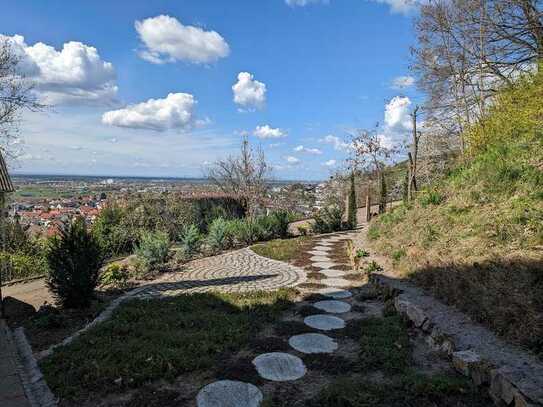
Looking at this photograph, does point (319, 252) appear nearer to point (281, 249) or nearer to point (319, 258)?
point (319, 258)

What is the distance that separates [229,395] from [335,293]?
3404 mm

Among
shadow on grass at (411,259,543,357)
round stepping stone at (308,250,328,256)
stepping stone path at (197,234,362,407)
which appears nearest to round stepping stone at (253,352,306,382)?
stepping stone path at (197,234,362,407)

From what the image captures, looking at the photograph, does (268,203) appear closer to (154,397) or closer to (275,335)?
(275,335)

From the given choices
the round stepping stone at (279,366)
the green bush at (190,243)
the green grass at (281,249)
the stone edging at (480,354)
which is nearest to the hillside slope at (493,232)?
the stone edging at (480,354)

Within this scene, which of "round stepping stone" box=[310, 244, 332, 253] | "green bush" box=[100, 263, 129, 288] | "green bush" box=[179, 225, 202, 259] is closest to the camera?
"green bush" box=[100, 263, 129, 288]

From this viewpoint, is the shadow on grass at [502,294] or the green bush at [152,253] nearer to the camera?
the shadow on grass at [502,294]

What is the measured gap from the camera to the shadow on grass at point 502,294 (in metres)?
3.32

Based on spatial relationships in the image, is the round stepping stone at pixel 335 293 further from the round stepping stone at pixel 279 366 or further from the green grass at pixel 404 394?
the green grass at pixel 404 394

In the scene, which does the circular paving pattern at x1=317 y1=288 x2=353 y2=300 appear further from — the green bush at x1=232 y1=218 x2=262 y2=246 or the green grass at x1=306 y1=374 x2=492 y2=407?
the green bush at x1=232 y1=218 x2=262 y2=246

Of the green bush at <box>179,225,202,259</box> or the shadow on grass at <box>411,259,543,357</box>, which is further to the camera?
the green bush at <box>179,225,202,259</box>

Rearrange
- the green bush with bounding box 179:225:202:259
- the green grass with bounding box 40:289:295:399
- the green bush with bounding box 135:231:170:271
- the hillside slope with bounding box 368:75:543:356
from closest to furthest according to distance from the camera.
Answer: the green grass with bounding box 40:289:295:399
the hillside slope with bounding box 368:75:543:356
the green bush with bounding box 135:231:170:271
the green bush with bounding box 179:225:202:259

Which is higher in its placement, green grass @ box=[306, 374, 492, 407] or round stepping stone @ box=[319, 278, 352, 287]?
green grass @ box=[306, 374, 492, 407]

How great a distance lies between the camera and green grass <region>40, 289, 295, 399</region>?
3203 mm

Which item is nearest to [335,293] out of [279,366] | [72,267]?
[279,366]
